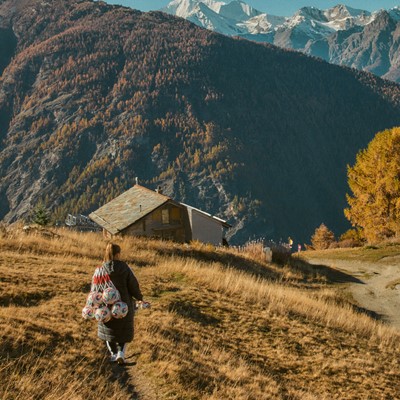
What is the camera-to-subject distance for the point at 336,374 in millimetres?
8570

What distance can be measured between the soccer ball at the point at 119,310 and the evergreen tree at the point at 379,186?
33010mm

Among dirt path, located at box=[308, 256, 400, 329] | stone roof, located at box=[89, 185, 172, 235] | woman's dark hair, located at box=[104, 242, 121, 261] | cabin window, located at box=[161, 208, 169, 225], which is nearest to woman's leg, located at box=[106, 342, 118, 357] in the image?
woman's dark hair, located at box=[104, 242, 121, 261]

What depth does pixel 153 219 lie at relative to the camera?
40844 millimetres

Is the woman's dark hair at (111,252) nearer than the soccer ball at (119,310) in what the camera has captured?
No

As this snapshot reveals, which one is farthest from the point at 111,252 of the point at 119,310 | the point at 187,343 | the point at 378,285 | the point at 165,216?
the point at 165,216

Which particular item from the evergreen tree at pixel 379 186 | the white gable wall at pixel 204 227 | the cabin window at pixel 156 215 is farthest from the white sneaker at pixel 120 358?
the white gable wall at pixel 204 227

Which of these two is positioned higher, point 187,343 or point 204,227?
point 187,343

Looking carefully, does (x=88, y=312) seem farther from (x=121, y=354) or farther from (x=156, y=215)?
(x=156, y=215)

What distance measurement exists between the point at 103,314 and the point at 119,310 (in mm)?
263

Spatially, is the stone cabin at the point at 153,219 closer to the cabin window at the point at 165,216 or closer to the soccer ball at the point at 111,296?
the cabin window at the point at 165,216

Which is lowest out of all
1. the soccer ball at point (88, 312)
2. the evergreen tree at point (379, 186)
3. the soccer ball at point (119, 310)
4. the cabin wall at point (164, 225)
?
the cabin wall at point (164, 225)

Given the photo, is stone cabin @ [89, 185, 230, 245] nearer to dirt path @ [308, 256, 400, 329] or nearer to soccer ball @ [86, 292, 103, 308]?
dirt path @ [308, 256, 400, 329]

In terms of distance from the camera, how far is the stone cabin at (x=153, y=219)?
36844 millimetres

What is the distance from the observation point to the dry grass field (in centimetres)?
658
